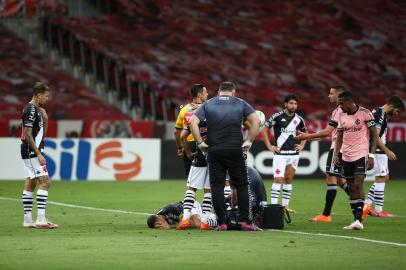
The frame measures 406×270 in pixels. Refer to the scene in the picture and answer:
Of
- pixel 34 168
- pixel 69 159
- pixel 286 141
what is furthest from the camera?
pixel 69 159

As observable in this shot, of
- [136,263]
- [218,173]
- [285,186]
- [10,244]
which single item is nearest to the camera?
[136,263]

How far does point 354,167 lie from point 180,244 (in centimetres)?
372

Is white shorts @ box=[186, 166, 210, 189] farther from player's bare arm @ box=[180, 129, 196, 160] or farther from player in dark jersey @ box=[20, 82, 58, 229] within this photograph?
player in dark jersey @ box=[20, 82, 58, 229]

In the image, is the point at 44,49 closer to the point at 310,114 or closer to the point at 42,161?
the point at 310,114

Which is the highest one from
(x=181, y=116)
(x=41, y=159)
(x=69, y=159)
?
(x=181, y=116)

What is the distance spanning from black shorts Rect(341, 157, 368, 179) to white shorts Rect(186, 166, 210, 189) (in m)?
2.03

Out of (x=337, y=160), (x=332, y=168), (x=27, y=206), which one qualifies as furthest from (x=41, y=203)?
(x=332, y=168)

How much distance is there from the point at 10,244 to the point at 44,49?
25668 mm

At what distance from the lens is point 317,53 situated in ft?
139

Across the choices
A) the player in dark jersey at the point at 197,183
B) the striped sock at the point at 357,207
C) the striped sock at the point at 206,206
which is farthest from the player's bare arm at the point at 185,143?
the striped sock at the point at 357,207

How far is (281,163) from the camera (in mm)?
19688

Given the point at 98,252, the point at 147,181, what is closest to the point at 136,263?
the point at 98,252

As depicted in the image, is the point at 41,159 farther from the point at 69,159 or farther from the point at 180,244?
the point at 69,159

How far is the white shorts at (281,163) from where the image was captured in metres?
19.6
